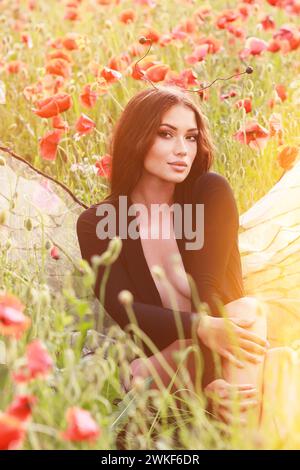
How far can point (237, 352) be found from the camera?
140 centimetres

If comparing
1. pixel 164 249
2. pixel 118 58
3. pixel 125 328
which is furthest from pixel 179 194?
pixel 118 58

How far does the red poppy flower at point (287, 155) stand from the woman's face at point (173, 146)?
0.99 ft

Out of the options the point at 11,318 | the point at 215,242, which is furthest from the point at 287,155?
the point at 11,318

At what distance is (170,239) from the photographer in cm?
160

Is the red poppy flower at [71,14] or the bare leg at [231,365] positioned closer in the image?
the bare leg at [231,365]

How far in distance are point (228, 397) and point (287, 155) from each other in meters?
0.58

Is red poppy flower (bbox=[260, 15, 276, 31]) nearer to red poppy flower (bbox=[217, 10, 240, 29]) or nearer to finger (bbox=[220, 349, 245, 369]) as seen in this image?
red poppy flower (bbox=[217, 10, 240, 29])

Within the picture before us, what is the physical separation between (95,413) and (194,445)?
15 cm

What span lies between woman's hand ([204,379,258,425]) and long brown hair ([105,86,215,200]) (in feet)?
1.24

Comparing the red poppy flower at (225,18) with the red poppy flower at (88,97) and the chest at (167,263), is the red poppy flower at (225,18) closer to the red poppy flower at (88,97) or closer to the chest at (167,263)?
the red poppy flower at (88,97)

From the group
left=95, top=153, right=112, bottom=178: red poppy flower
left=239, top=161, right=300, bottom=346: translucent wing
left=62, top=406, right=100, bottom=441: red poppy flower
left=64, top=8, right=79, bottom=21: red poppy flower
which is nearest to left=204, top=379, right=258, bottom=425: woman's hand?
left=239, top=161, right=300, bottom=346: translucent wing

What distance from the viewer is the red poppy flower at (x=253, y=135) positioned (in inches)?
70.7

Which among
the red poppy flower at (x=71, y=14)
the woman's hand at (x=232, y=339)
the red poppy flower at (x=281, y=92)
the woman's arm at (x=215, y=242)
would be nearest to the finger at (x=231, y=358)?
the woman's hand at (x=232, y=339)
